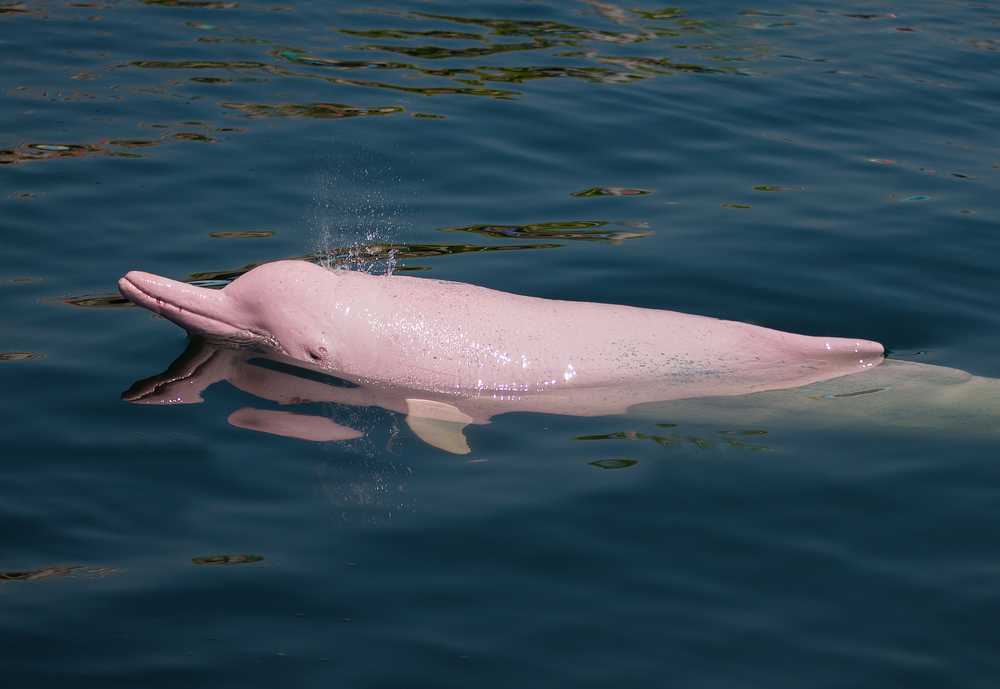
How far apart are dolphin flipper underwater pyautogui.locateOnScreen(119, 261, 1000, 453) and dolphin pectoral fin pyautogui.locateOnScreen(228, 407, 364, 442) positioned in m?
0.25

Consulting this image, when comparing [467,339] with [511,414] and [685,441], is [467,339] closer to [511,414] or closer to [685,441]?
[511,414]

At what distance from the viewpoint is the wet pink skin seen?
6.20m

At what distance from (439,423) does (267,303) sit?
1540mm

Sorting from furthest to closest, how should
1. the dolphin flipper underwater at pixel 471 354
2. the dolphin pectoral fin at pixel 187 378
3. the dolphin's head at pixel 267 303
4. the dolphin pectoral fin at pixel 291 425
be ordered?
1. the dolphin's head at pixel 267 303
2. the dolphin flipper underwater at pixel 471 354
3. the dolphin pectoral fin at pixel 187 378
4. the dolphin pectoral fin at pixel 291 425

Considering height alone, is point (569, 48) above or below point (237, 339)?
above

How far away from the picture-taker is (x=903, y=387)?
6305 millimetres

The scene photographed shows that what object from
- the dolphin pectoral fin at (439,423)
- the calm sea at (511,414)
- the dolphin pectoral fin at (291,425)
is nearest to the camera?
the calm sea at (511,414)

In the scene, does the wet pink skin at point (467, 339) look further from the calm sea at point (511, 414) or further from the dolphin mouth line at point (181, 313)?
the calm sea at point (511, 414)

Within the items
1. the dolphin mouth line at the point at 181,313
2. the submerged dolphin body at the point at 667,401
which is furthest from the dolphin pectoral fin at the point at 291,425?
the dolphin mouth line at the point at 181,313

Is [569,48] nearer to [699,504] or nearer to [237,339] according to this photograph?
[237,339]

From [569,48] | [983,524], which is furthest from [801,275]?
[569,48]

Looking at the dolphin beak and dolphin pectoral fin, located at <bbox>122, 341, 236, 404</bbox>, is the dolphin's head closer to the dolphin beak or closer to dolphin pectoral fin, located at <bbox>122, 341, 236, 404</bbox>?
the dolphin beak

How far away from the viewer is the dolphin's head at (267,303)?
20.6 ft

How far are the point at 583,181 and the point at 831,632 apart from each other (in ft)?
21.2
